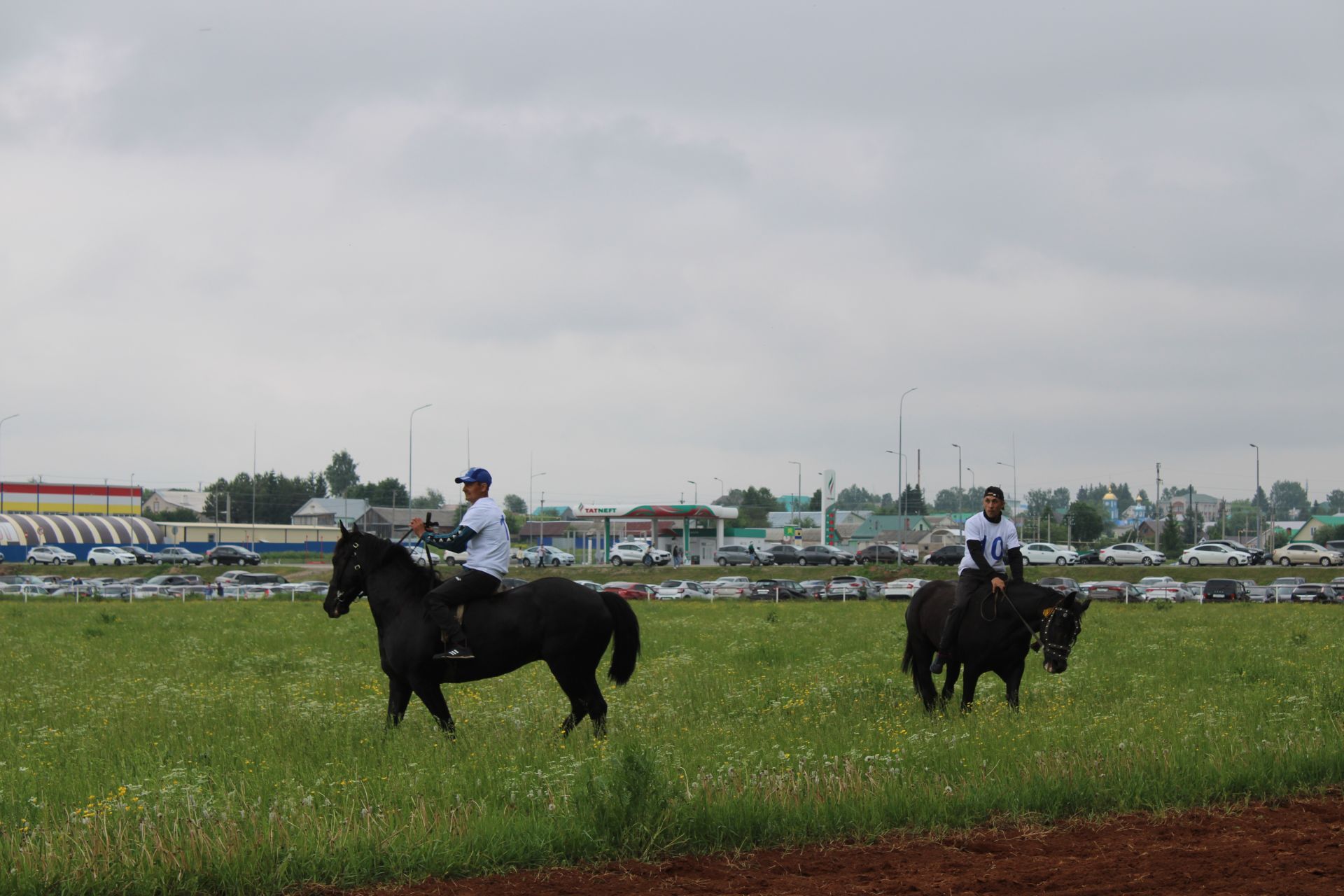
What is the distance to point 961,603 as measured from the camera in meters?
12.8

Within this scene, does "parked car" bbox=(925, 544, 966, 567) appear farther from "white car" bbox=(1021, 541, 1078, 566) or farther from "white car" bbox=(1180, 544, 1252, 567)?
"white car" bbox=(1180, 544, 1252, 567)

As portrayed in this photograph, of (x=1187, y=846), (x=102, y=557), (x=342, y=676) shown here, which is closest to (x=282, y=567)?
(x=102, y=557)

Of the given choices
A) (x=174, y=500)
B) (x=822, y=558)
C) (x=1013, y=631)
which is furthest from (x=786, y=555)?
(x=174, y=500)

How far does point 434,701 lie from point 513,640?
0.93 m

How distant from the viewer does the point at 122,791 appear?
779cm

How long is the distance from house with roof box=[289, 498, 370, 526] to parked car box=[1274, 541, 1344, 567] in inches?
4365

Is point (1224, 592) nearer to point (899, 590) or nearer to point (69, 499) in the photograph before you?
point (899, 590)

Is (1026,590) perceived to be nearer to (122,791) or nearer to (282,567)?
(122,791)

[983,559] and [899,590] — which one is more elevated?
[983,559]

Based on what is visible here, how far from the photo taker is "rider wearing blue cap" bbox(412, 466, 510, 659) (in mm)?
11219

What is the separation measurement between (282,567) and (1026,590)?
82.1 meters

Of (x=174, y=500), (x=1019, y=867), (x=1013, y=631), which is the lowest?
(x=1019, y=867)

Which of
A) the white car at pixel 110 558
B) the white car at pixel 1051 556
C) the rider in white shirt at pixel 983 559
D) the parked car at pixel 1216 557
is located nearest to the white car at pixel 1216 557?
the parked car at pixel 1216 557

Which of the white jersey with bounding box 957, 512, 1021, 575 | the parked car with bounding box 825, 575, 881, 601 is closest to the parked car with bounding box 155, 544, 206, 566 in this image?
the parked car with bounding box 825, 575, 881, 601
